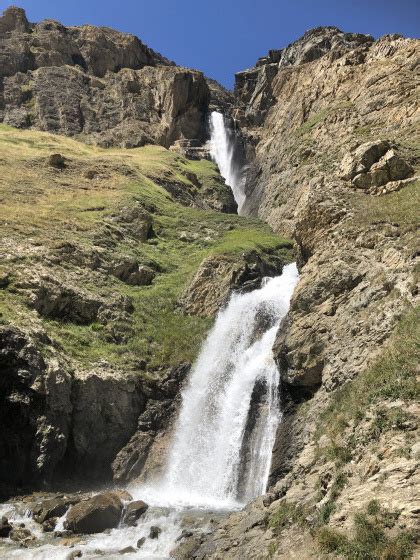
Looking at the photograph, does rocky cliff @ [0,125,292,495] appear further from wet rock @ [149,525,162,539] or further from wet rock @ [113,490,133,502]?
wet rock @ [149,525,162,539]

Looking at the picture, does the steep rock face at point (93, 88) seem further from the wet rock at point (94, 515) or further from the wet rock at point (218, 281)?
the wet rock at point (94, 515)

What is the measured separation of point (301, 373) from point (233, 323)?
11815 mm

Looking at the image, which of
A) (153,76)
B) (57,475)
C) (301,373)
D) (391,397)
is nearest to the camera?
(391,397)

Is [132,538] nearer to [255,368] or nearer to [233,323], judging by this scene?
[255,368]

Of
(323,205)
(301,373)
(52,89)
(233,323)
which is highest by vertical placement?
(52,89)

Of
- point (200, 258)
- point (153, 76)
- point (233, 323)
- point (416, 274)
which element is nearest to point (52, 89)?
point (153, 76)

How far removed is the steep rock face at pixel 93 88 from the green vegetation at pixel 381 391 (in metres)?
69.2

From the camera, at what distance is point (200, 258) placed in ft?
149

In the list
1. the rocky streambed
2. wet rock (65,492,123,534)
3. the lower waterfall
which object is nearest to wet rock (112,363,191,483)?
the lower waterfall

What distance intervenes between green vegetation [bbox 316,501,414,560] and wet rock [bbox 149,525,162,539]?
8148 millimetres

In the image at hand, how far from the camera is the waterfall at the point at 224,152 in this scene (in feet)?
286

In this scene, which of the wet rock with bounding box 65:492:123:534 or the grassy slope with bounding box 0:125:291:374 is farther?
the grassy slope with bounding box 0:125:291:374

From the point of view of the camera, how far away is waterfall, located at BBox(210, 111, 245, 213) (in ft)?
286

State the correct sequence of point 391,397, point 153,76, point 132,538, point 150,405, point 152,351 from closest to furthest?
point 391,397
point 132,538
point 150,405
point 152,351
point 153,76
